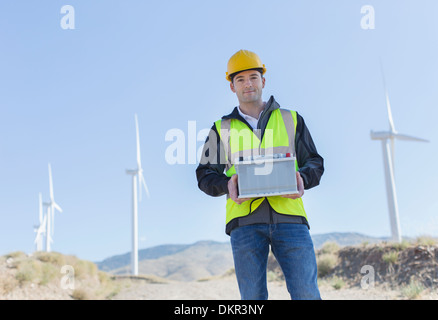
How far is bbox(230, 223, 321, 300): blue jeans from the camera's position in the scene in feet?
11.5

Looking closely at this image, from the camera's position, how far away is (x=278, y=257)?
3.66 metres

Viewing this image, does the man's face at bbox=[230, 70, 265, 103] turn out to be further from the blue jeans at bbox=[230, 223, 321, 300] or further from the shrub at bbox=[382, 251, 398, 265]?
the shrub at bbox=[382, 251, 398, 265]

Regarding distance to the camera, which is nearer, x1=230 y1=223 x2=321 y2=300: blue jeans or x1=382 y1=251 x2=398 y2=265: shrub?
x1=230 y1=223 x2=321 y2=300: blue jeans

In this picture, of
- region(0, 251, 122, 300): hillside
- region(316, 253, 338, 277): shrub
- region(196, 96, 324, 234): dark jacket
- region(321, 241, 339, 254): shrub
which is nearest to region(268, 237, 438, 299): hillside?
region(316, 253, 338, 277): shrub

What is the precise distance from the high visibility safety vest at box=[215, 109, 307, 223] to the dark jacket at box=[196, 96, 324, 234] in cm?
4

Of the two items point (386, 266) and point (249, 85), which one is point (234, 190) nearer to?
point (249, 85)

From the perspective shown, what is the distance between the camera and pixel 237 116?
404 centimetres

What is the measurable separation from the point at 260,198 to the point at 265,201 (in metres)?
0.05
